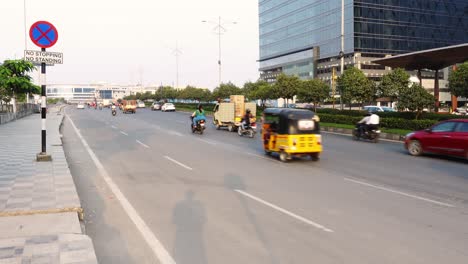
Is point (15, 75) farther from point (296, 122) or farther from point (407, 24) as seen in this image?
point (407, 24)

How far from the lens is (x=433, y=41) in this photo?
9331cm

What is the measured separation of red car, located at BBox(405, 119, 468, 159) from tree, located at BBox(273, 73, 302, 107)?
2814 centimetres

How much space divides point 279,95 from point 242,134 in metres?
22.0

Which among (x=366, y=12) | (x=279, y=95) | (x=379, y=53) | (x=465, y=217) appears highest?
(x=366, y=12)

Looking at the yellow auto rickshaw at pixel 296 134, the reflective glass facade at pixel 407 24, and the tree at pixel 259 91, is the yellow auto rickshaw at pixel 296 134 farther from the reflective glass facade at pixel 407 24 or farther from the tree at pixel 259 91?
the reflective glass facade at pixel 407 24

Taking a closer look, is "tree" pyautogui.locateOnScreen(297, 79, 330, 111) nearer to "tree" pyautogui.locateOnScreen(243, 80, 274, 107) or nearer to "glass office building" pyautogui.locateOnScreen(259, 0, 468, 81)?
"tree" pyautogui.locateOnScreen(243, 80, 274, 107)

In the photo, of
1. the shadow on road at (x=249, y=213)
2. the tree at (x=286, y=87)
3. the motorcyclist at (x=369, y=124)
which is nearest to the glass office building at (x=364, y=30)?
the tree at (x=286, y=87)

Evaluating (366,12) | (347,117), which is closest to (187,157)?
(347,117)

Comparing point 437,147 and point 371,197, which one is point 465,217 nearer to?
point 371,197

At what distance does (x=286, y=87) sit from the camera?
44719 mm

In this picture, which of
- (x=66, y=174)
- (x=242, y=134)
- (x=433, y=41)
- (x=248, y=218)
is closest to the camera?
(x=248, y=218)

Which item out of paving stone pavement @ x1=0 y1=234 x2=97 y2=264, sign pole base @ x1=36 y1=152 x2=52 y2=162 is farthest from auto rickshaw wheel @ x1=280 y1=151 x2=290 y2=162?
paving stone pavement @ x1=0 y1=234 x2=97 y2=264

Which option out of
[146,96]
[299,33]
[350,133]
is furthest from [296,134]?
[146,96]

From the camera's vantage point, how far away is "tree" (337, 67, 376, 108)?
3275 centimetres
